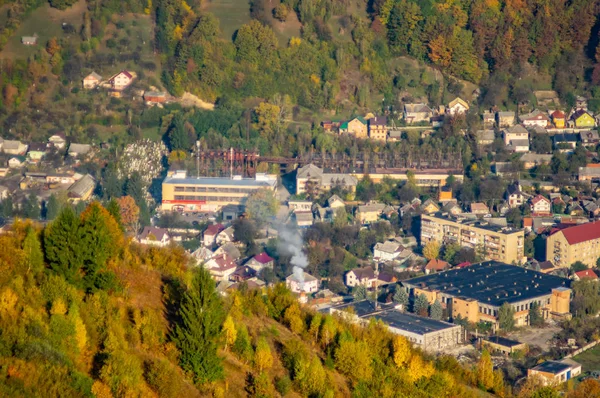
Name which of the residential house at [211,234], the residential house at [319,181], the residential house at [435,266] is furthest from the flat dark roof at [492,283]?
the residential house at [319,181]

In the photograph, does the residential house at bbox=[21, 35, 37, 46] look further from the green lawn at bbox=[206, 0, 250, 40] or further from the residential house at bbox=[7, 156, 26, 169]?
the residential house at bbox=[7, 156, 26, 169]

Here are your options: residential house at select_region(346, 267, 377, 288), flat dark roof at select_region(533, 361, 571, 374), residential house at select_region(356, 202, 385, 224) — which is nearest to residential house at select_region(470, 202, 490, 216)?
residential house at select_region(356, 202, 385, 224)

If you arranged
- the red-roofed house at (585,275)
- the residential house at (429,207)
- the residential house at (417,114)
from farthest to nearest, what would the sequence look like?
the residential house at (417,114)
the residential house at (429,207)
the red-roofed house at (585,275)

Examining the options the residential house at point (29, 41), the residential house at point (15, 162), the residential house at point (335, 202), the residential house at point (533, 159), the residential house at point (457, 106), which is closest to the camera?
the residential house at point (335, 202)

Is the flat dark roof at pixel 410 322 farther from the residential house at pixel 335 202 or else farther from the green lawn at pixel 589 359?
the residential house at pixel 335 202

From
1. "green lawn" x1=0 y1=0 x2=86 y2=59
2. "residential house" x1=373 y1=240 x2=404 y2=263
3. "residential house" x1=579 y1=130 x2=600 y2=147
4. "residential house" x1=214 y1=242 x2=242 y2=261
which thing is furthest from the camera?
"green lawn" x1=0 y1=0 x2=86 y2=59

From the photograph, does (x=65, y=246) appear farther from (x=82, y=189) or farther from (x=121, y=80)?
(x=121, y=80)
